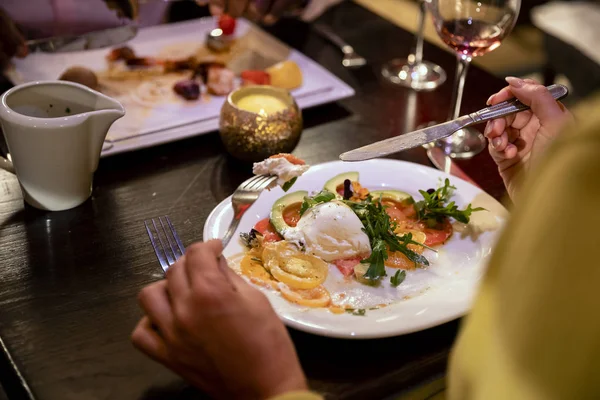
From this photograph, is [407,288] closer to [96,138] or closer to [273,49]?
[96,138]

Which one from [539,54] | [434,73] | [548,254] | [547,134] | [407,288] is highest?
[548,254]

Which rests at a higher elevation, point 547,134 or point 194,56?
point 547,134

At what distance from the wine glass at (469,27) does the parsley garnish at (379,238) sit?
1.42ft

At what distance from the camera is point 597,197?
491mm

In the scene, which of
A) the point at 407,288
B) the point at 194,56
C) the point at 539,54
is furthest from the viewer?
the point at 539,54

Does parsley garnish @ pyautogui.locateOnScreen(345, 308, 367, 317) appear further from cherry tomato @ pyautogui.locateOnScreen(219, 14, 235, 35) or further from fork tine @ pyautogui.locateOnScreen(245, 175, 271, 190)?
cherry tomato @ pyautogui.locateOnScreen(219, 14, 235, 35)

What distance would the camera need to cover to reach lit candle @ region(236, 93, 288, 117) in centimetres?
131

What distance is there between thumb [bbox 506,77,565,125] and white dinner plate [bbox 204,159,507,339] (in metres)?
0.17

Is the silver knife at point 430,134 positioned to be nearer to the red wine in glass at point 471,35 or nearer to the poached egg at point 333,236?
the poached egg at point 333,236

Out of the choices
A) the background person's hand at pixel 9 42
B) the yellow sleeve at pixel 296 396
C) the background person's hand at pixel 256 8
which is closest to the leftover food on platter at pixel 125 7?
the background person's hand at pixel 256 8

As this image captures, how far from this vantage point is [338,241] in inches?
39.4

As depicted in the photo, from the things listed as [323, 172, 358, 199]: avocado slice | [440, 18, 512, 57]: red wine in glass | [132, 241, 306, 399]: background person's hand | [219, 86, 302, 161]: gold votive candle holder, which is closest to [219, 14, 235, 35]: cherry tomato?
[219, 86, 302, 161]: gold votive candle holder

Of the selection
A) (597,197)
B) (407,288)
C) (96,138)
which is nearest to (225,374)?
(407,288)

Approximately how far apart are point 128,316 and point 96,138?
0.37 meters
